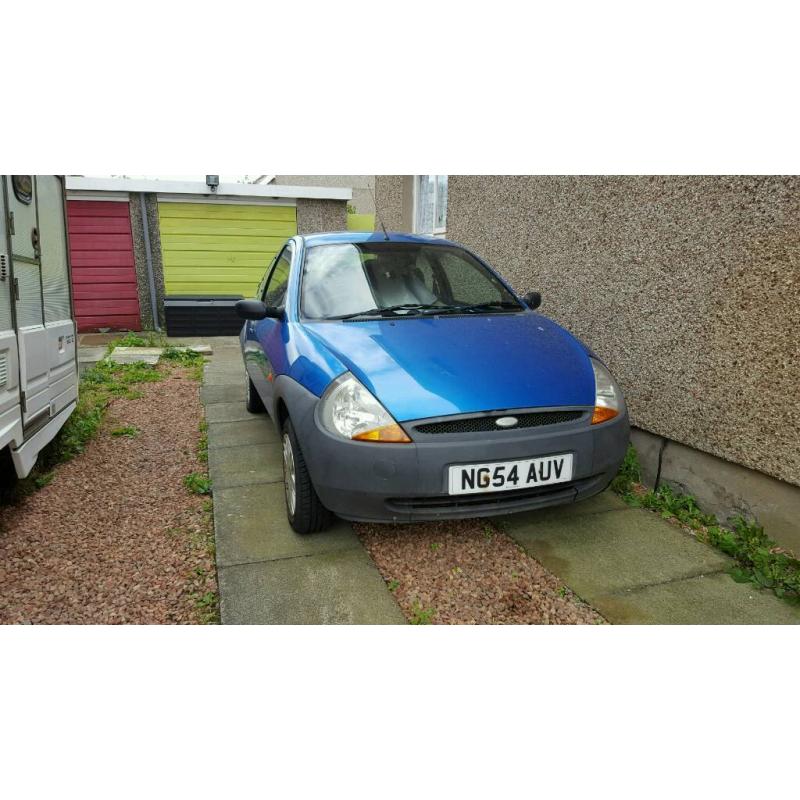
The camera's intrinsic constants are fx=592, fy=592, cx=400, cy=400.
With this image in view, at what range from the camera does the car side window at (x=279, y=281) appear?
13.2 feet

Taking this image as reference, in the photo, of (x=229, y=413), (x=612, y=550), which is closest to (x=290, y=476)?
(x=612, y=550)

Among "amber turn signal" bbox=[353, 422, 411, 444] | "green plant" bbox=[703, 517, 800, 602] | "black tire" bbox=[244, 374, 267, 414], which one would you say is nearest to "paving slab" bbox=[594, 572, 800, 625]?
"green plant" bbox=[703, 517, 800, 602]

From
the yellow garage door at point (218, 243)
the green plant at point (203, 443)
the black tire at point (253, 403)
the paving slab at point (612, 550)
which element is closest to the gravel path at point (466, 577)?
the paving slab at point (612, 550)

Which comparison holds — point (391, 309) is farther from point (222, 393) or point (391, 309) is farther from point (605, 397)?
point (222, 393)

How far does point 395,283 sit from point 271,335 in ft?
2.90

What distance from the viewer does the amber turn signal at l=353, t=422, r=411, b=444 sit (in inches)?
100

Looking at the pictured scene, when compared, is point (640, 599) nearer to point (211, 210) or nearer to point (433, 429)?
point (433, 429)

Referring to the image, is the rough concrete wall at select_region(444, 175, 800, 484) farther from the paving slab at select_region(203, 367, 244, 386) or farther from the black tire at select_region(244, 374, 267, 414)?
the paving slab at select_region(203, 367, 244, 386)

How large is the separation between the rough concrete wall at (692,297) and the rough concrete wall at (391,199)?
15.9 ft

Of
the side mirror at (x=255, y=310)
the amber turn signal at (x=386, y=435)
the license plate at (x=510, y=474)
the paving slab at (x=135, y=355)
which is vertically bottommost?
the paving slab at (x=135, y=355)

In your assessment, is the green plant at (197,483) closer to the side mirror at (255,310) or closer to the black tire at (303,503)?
the black tire at (303,503)

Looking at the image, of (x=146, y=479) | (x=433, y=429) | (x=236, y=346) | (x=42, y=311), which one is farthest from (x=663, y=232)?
(x=236, y=346)

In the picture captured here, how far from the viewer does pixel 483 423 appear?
2.64 m

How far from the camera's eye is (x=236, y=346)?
9531 mm
